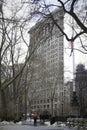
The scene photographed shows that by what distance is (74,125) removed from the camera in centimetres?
4009

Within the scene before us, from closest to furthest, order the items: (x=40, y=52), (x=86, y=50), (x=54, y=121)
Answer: (x=86, y=50) → (x=54, y=121) → (x=40, y=52)

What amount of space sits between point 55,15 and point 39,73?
48.8 m

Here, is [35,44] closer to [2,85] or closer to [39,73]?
[2,85]

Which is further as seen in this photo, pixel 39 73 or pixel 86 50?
pixel 39 73

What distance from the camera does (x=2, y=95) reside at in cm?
5219

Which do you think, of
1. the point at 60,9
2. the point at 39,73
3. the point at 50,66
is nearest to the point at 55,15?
the point at 60,9

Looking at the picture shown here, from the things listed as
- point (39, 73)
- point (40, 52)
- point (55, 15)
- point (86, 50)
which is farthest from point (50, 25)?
point (39, 73)

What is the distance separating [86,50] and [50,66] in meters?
50.7

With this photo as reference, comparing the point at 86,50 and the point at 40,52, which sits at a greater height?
the point at 40,52

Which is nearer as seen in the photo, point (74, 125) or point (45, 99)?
point (74, 125)

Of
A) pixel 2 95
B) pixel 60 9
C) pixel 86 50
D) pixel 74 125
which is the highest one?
pixel 60 9

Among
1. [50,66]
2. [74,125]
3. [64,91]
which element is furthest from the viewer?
[64,91]

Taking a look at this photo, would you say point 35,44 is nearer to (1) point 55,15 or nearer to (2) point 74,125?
(2) point 74,125

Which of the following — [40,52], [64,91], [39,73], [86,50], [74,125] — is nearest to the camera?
[86,50]
